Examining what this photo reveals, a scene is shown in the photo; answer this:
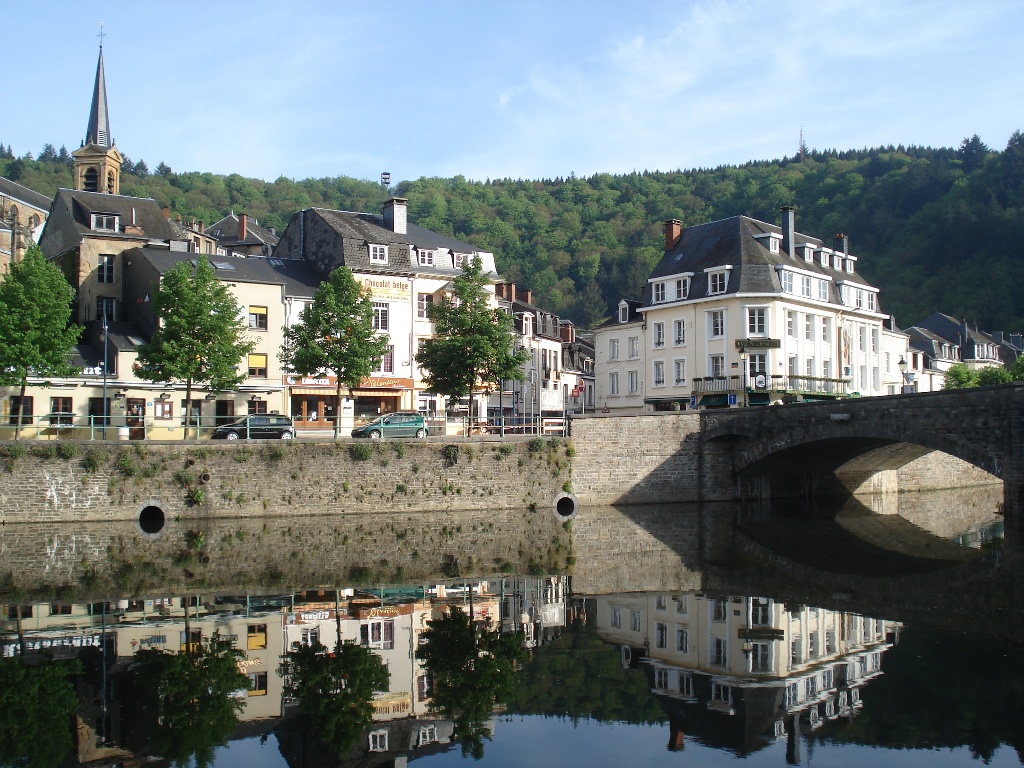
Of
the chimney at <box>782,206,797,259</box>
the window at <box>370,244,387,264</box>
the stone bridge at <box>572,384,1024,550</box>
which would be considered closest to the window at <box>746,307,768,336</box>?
the chimney at <box>782,206,797,259</box>

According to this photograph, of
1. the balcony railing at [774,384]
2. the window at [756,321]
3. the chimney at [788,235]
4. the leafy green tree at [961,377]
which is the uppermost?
the chimney at [788,235]

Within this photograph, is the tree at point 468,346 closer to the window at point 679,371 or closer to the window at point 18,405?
the window at point 679,371

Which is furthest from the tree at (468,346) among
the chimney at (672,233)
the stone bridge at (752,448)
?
the chimney at (672,233)

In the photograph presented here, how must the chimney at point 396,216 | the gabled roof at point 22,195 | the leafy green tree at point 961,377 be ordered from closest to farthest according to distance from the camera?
1. the chimney at point 396,216
2. the leafy green tree at point 961,377
3. the gabled roof at point 22,195

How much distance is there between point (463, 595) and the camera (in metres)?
22.1

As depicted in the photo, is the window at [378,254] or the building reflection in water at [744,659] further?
the window at [378,254]

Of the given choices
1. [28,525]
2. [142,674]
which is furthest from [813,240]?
[142,674]

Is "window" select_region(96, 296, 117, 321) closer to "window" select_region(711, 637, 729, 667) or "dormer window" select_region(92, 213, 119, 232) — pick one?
"dormer window" select_region(92, 213, 119, 232)

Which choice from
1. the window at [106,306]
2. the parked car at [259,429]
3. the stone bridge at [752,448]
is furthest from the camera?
the window at [106,306]

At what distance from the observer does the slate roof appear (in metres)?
52.4

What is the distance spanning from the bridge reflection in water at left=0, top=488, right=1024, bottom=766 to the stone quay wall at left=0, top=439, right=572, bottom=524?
68.4 inches

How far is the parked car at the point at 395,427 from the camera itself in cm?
4084

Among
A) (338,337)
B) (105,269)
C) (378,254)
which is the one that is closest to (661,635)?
(338,337)

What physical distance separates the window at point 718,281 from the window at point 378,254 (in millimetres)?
18734
